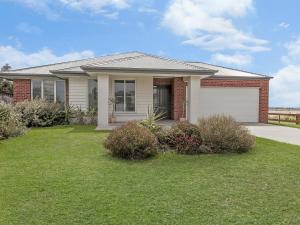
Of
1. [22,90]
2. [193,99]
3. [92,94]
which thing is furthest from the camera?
[22,90]

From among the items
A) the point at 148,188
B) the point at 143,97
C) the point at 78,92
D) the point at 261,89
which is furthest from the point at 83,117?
the point at 148,188

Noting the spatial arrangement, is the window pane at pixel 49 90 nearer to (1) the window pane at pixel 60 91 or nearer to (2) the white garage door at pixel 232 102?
(1) the window pane at pixel 60 91

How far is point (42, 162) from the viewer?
28.3 ft

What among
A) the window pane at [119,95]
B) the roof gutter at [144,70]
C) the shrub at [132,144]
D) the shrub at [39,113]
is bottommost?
the shrub at [132,144]

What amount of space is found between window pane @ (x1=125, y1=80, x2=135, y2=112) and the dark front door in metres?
2.37

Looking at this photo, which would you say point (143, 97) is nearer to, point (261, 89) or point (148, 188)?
point (261, 89)

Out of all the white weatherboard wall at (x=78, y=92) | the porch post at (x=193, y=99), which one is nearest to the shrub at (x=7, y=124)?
the white weatherboard wall at (x=78, y=92)

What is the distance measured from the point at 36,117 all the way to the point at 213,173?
1242 cm

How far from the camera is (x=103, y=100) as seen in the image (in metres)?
16.0

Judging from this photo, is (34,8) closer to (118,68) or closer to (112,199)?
(118,68)

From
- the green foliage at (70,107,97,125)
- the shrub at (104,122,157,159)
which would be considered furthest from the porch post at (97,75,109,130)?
the shrub at (104,122,157,159)

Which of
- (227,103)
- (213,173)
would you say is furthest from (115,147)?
(227,103)

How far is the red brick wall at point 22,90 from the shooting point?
20.6 meters

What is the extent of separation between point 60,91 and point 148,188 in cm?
1562
